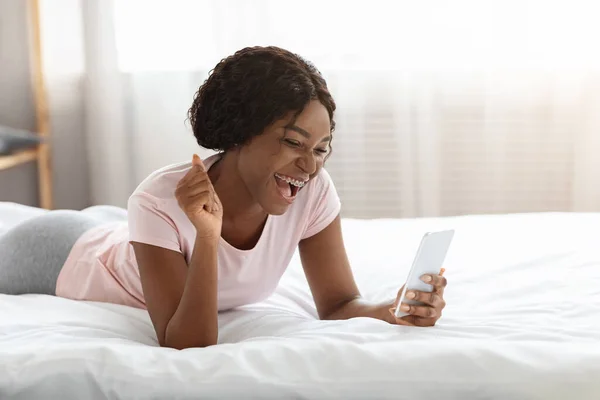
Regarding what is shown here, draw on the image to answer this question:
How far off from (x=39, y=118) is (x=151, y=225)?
73.8 inches

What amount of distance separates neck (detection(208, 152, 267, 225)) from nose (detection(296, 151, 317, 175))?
14 cm

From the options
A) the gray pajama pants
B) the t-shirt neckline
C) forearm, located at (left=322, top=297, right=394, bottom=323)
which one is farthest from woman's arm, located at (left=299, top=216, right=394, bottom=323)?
the gray pajama pants

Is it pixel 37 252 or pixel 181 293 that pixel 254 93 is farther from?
pixel 37 252

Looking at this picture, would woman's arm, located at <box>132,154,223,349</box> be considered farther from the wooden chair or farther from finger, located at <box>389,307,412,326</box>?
the wooden chair

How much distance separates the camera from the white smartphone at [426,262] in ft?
4.03

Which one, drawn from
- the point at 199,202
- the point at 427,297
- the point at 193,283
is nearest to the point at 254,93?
the point at 199,202

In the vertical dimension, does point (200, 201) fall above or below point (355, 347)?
above

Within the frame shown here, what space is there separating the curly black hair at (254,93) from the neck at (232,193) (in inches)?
2.3

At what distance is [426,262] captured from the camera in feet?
4.14

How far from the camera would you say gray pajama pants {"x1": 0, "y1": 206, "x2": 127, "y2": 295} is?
164 cm

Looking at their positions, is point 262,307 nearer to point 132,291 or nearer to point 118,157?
point 132,291

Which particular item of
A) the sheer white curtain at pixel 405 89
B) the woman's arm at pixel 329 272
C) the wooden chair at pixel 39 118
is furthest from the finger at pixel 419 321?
the wooden chair at pixel 39 118

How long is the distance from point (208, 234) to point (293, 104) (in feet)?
0.83

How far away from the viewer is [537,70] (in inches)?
113
